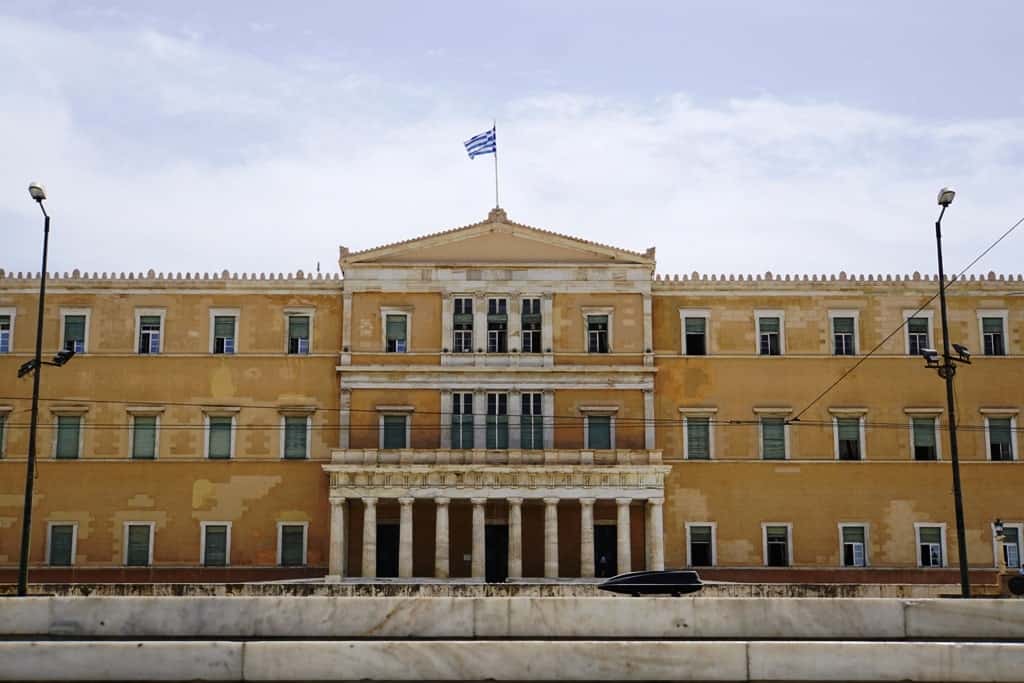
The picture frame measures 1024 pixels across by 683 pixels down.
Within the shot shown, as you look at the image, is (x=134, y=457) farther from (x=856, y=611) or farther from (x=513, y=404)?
(x=856, y=611)

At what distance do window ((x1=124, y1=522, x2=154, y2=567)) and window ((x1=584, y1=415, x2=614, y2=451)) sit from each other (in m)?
16.8

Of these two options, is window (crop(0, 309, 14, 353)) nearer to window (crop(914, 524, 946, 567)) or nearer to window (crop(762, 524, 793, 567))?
window (crop(762, 524, 793, 567))

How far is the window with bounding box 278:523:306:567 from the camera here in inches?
1890

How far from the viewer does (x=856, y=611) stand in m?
22.6

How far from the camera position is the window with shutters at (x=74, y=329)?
163 ft

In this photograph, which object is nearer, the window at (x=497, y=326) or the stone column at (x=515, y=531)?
the stone column at (x=515, y=531)

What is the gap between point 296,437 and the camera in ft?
161

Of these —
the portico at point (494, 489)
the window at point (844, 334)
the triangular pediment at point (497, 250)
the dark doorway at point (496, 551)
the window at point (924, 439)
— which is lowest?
the dark doorway at point (496, 551)

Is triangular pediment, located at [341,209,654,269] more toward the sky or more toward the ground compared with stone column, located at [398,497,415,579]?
more toward the sky

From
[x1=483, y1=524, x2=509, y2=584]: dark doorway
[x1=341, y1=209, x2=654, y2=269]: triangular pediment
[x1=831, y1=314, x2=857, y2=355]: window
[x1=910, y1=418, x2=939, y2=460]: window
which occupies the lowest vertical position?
[x1=483, y1=524, x2=509, y2=584]: dark doorway

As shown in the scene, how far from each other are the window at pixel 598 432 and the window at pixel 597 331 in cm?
279

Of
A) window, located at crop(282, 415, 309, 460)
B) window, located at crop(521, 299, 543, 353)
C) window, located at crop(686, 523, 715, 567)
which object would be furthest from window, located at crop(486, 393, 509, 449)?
window, located at crop(686, 523, 715, 567)

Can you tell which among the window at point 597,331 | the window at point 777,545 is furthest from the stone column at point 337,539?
the window at point 777,545

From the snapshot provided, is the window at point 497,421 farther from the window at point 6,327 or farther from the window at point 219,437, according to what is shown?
the window at point 6,327
